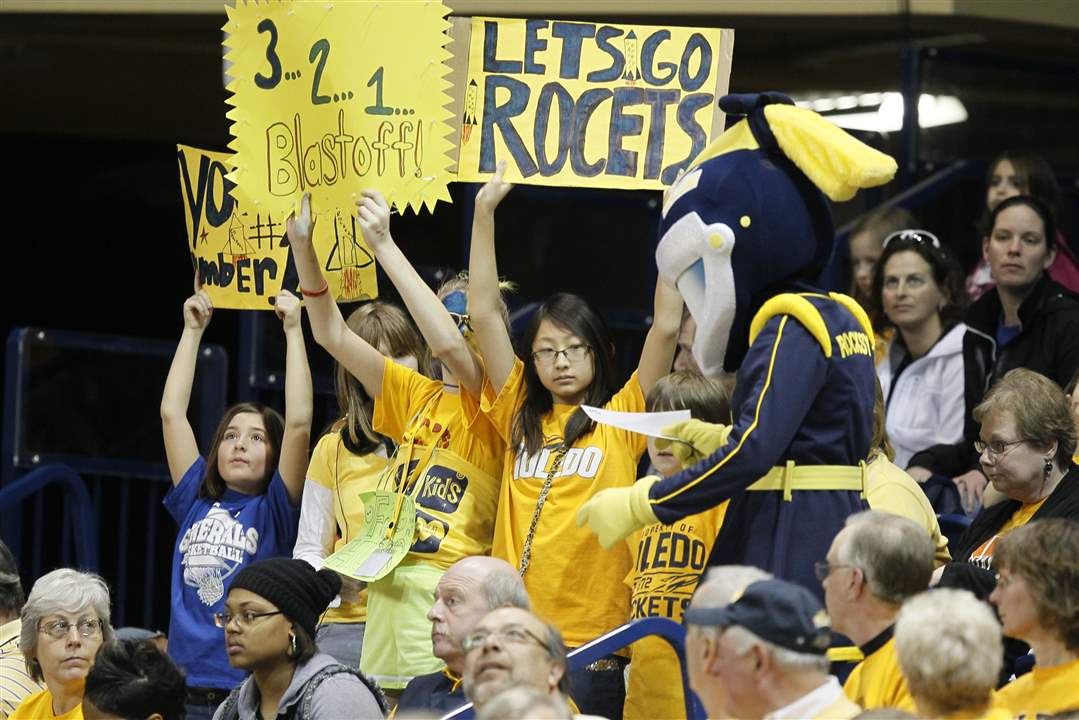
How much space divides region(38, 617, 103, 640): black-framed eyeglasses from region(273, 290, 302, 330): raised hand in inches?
46.1

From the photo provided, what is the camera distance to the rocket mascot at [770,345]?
438 cm

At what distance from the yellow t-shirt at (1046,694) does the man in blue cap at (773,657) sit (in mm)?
521

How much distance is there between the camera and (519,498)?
5445 millimetres

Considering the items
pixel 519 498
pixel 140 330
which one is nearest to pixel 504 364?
pixel 519 498

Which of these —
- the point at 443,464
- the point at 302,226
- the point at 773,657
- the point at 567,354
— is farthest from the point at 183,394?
the point at 773,657

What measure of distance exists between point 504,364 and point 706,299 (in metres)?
1.04

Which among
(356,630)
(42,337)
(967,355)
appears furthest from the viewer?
(42,337)

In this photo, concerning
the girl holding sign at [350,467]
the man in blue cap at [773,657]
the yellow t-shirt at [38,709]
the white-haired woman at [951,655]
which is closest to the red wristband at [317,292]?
the girl holding sign at [350,467]

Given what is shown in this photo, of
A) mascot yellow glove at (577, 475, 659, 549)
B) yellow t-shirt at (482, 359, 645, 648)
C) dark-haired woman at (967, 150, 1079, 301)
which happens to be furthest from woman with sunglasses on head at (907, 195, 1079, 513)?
mascot yellow glove at (577, 475, 659, 549)

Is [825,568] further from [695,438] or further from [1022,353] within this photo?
[1022,353]

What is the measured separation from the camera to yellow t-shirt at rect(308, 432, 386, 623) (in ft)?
19.9

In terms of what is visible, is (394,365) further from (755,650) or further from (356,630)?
(755,650)

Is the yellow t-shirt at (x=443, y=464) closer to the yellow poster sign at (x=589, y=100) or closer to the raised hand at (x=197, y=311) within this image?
the yellow poster sign at (x=589, y=100)

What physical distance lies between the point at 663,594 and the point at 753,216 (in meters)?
1.05
